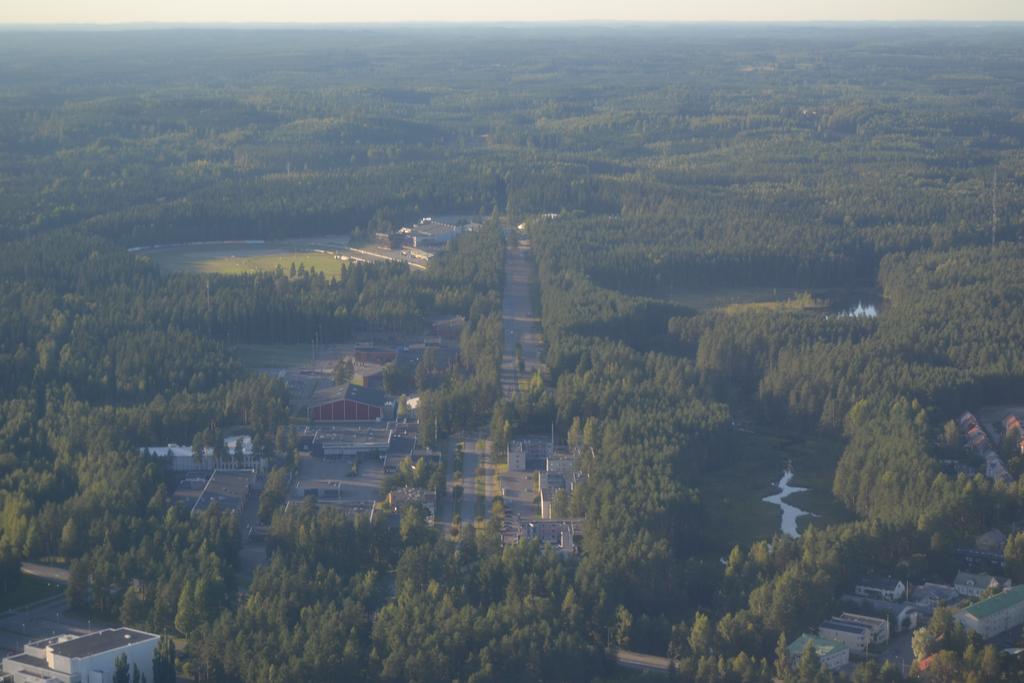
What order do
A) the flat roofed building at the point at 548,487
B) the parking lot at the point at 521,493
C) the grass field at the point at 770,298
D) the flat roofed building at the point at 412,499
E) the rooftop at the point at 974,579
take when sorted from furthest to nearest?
the grass field at the point at 770,298
the parking lot at the point at 521,493
the flat roofed building at the point at 548,487
the flat roofed building at the point at 412,499
the rooftop at the point at 974,579

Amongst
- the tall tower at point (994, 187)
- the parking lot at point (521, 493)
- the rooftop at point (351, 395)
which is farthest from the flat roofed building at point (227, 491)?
the tall tower at point (994, 187)

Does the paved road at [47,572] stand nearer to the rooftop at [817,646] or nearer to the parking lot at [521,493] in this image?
the parking lot at [521,493]

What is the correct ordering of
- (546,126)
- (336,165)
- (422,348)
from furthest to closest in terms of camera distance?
(546,126) → (336,165) → (422,348)

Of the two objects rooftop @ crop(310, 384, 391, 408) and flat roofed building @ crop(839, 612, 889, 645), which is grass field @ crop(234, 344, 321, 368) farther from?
flat roofed building @ crop(839, 612, 889, 645)

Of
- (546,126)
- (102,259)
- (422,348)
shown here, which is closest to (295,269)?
(102,259)

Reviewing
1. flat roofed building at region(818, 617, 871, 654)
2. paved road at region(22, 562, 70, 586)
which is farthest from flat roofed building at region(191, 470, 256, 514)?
flat roofed building at region(818, 617, 871, 654)

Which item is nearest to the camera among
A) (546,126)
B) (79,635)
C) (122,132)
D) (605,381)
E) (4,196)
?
(79,635)

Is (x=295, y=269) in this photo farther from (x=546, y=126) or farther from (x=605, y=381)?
(x=546, y=126)
